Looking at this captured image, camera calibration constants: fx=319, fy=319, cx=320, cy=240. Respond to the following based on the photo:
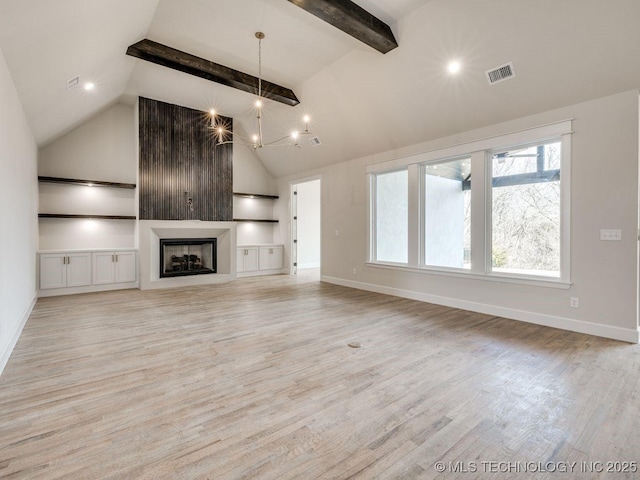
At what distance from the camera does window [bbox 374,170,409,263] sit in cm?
606

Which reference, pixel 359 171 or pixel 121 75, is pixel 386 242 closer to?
pixel 359 171

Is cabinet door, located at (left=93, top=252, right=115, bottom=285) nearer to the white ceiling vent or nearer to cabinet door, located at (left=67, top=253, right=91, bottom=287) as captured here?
cabinet door, located at (left=67, top=253, right=91, bottom=287)

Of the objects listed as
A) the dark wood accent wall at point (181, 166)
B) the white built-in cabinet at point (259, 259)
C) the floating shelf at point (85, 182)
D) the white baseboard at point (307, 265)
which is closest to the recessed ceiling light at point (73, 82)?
the dark wood accent wall at point (181, 166)

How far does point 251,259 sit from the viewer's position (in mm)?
8531

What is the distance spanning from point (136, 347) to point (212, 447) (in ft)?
6.64

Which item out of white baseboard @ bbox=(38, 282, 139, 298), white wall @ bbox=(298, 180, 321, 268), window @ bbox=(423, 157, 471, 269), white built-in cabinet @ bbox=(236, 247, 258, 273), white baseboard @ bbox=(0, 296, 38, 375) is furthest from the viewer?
white wall @ bbox=(298, 180, 321, 268)

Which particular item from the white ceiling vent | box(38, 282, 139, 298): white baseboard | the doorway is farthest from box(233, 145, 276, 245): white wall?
the white ceiling vent

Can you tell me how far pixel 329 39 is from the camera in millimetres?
4543

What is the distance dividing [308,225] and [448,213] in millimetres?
5187

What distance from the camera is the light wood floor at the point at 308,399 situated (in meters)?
1.74

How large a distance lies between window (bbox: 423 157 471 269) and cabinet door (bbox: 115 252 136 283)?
588 centimetres

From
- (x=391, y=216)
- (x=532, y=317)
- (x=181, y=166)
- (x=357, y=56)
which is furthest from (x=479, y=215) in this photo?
(x=181, y=166)

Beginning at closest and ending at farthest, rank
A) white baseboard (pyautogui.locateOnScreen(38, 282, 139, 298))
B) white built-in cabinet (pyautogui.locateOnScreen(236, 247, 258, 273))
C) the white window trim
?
the white window trim
white baseboard (pyautogui.locateOnScreen(38, 282, 139, 298))
white built-in cabinet (pyautogui.locateOnScreen(236, 247, 258, 273))

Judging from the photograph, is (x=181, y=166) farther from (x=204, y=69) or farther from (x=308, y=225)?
(x=308, y=225)
